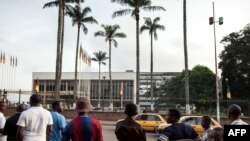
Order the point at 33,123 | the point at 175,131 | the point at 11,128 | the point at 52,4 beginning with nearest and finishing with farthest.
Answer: the point at 175,131 < the point at 33,123 < the point at 11,128 < the point at 52,4

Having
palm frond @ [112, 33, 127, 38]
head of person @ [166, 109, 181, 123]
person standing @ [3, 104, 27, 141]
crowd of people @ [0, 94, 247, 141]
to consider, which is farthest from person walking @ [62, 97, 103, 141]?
palm frond @ [112, 33, 127, 38]

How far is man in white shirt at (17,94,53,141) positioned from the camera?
7035 millimetres

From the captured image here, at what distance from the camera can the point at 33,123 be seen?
7102 millimetres

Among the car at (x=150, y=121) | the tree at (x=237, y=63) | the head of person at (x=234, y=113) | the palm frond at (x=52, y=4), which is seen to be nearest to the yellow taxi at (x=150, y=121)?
the car at (x=150, y=121)

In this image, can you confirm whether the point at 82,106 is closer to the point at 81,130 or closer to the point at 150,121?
the point at 81,130

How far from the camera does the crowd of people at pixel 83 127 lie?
5.66 m

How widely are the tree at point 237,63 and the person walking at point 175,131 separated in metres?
57.9

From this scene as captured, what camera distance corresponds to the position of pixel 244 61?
204 ft

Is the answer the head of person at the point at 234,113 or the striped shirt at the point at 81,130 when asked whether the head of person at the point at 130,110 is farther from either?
the head of person at the point at 234,113

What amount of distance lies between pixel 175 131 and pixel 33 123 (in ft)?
8.44

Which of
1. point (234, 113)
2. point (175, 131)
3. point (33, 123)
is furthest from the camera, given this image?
point (33, 123)

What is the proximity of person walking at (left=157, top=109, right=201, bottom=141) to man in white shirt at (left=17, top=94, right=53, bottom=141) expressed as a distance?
2363 millimetres

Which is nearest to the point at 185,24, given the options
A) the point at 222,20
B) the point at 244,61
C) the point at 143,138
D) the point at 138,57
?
the point at 222,20

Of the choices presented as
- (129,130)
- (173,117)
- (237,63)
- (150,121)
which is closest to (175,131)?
(173,117)
